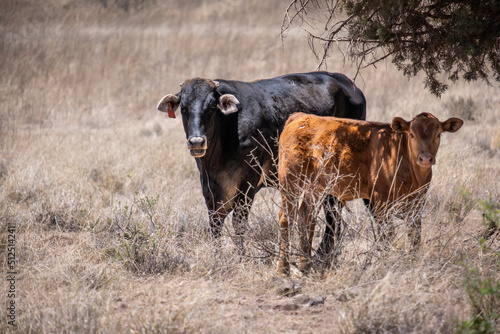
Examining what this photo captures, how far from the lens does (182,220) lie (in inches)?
247

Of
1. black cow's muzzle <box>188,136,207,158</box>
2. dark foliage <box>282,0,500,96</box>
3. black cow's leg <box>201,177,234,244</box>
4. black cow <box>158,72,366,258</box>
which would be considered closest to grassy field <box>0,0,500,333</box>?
black cow's leg <box>201,177,234,244</box>

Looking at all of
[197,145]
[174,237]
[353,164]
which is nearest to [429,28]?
[353,164]

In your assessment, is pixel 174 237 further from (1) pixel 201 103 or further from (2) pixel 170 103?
(2) pixel 170 103

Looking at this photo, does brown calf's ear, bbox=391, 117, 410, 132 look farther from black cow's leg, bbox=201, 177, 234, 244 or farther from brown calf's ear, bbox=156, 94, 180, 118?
brown calf's ear, bbox=156, 94, 180, 118

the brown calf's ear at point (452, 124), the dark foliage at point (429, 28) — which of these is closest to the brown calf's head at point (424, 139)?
the brown calf's ear at point (452, 124)

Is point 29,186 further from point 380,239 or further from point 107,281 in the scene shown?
point 380,239

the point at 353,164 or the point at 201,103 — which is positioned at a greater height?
the point at 201,103

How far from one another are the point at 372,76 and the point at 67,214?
1244cm

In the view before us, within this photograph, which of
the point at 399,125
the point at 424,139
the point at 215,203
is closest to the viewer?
the point at 424,139

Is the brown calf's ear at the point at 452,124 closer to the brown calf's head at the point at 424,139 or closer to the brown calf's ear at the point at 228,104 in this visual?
the brown calf's head at the point at 424,139

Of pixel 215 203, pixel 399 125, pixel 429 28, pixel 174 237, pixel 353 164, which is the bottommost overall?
pixel 174 237

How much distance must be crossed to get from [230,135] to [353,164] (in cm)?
175

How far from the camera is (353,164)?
4.84 metres

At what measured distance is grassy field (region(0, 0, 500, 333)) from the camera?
374 centimetres
